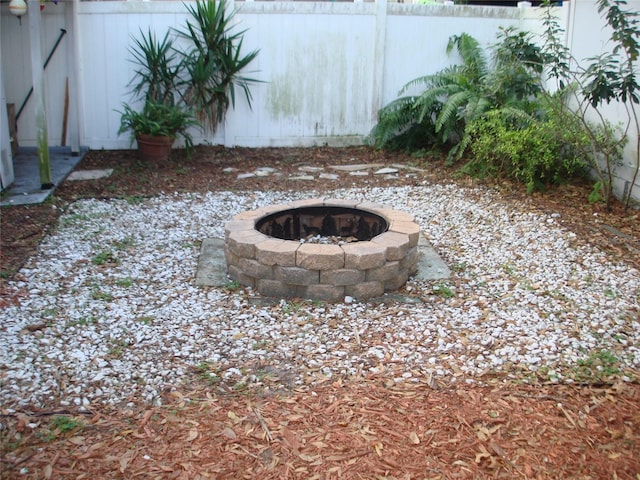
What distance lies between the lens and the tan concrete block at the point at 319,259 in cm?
383

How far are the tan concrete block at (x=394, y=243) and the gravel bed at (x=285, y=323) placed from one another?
0.30 meters

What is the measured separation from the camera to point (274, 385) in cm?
299

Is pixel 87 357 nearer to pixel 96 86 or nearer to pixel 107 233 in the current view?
pixel 107 233

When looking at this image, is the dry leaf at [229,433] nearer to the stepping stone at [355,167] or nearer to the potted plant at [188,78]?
the stepping stone at [355,167]

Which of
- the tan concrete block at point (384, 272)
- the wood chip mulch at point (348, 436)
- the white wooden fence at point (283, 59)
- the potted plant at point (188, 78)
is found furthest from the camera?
the white wooden fence at point (283, 59)

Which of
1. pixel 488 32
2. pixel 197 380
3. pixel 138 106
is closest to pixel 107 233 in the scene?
pixel 197 380

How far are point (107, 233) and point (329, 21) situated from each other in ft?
14.5

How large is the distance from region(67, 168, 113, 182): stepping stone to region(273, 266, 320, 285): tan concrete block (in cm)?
370

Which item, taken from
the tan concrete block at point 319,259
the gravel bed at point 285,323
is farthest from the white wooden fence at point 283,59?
the tan concrete block at point 319,259

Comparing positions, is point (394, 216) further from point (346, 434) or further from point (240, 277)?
point (346, 434)

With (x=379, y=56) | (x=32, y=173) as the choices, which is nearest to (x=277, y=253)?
(x=32, y=173)

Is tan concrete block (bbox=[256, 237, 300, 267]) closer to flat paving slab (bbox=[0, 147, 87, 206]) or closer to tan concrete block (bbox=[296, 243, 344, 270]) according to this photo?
tan concrete block (bbox=[296, 243, 344, 270])

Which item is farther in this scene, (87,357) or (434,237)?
(434,237)

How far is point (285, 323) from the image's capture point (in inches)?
143
